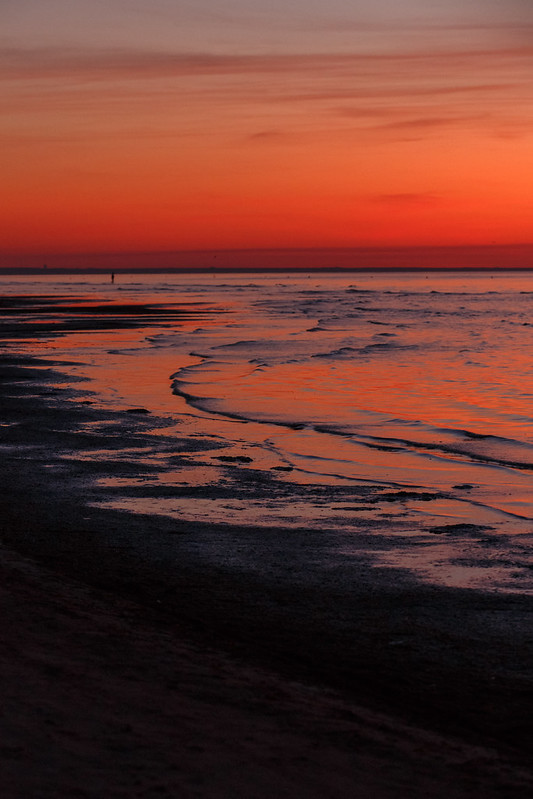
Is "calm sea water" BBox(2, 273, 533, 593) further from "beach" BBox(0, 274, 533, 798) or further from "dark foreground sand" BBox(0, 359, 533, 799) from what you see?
"dark foreground sand" BBox(0, 359, 533, 799)

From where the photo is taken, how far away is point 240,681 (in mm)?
5281

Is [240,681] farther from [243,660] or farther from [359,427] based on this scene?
[359,427]

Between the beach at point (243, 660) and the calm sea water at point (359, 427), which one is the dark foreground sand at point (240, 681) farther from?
the calm sea water at point (359, 427)

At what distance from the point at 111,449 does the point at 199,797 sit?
961 cm

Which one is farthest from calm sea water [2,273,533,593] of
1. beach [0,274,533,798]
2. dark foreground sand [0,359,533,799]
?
dark foreground sand [0,359,533,799]

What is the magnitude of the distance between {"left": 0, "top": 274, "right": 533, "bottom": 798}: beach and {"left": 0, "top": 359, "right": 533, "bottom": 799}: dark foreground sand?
0.01 metres

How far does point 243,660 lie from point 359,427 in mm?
10214

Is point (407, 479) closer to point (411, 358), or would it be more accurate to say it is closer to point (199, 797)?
point (199, 797)

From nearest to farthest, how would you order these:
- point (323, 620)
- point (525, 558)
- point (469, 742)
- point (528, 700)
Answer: point (469, 742) → point (528, 700) → point (323, 620) → point (525, 558)

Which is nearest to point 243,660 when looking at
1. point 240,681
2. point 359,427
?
point 240,681

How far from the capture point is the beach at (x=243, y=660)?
420 cm

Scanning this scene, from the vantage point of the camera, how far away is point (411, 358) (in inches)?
1148

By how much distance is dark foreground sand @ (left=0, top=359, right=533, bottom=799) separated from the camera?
13.6ft

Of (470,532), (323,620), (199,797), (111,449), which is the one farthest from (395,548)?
(111,449)
